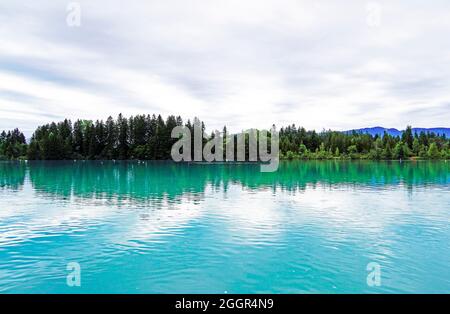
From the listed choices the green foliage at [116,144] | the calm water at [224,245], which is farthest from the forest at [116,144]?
the calm water at [224,245]

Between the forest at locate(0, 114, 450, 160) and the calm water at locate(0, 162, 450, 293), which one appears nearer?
the calm water at locate(0, 162, 450, 293)

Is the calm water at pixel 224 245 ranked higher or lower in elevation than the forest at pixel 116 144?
lower

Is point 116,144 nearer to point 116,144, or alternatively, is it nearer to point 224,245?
point 116,144

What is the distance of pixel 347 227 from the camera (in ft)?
83.3

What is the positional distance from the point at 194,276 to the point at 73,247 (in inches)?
324

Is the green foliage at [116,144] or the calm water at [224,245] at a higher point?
the green foliage at [116,144]

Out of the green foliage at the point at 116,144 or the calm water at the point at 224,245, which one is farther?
the green foliage at the point at 116,144

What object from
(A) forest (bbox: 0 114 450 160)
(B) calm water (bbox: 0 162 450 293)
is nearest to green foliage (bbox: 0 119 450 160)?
(A) forest (bbox: 0 114 450 160)

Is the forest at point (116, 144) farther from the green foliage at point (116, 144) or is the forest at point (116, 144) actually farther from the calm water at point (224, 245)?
the calm water at point (224, 245)

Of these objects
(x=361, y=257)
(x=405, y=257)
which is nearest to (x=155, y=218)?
(x=361, y=257)

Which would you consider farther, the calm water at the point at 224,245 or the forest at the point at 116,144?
the forest at the point at 116,144

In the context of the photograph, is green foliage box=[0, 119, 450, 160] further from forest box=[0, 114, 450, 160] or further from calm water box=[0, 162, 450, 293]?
calm water box=[0, 162, 450, 293]

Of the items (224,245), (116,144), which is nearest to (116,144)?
(116,144)
